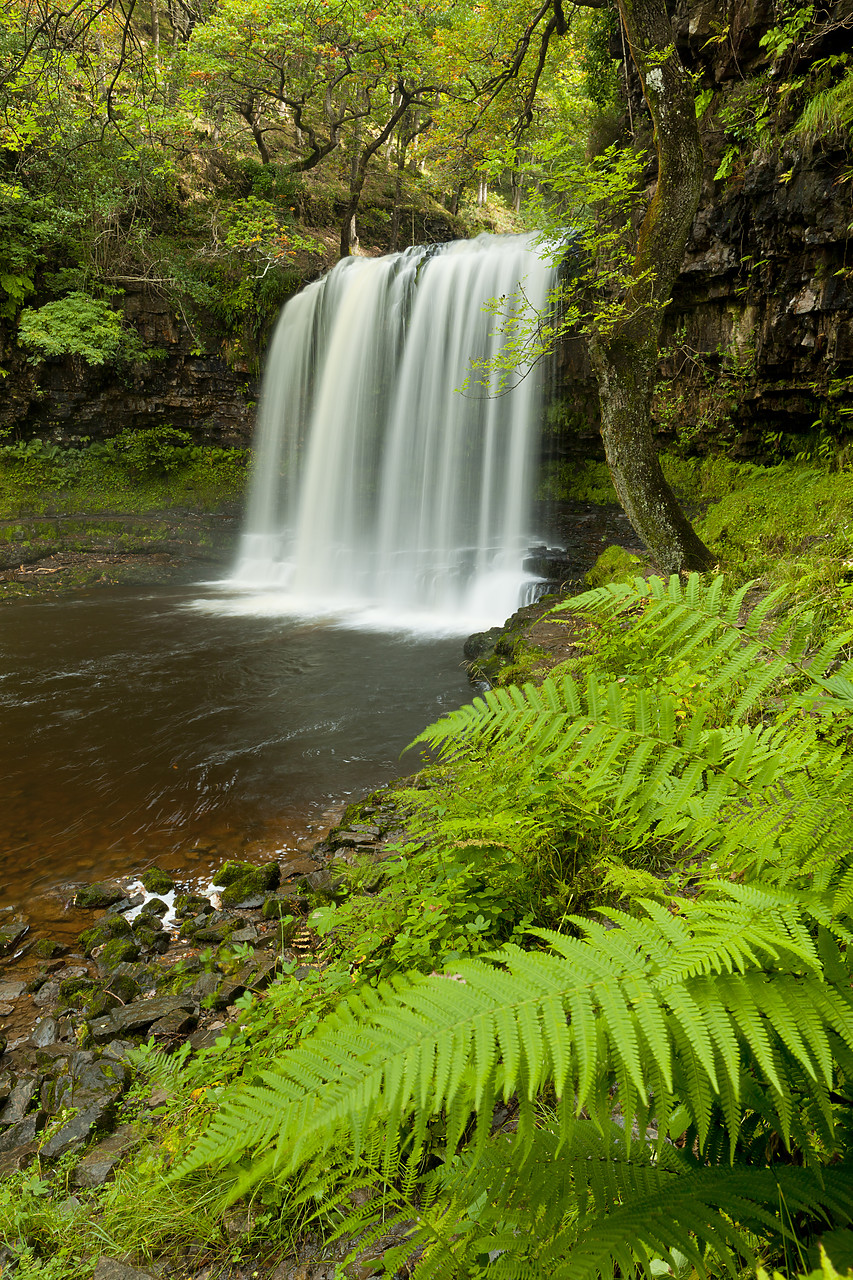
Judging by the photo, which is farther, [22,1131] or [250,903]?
[250,903]

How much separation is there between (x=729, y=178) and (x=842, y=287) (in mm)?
2382

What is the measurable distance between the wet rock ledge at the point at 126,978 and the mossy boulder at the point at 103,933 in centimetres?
1

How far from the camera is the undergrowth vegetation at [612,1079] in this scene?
942 mm

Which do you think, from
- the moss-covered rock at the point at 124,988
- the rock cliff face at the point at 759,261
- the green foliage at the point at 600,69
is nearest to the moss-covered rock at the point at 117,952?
the moss-covered rock at the point at 124,988

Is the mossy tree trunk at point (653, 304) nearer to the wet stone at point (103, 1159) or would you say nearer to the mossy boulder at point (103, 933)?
the mossy boulder at point (103, 933)

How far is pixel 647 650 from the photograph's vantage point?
3.29 m

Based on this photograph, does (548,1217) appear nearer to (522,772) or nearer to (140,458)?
(522,772)

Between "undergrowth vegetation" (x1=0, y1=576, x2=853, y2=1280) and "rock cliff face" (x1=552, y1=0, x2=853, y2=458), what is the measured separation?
23.8ft

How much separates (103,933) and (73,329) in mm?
14027

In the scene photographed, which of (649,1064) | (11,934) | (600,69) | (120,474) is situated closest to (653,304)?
(649,1064)

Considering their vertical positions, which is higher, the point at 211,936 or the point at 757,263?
the point at 757,263

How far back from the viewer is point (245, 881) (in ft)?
14.0

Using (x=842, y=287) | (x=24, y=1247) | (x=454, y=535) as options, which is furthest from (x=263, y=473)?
(x=24, y=1247)

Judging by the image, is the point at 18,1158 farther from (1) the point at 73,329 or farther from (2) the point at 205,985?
(1) the point at 73,329
